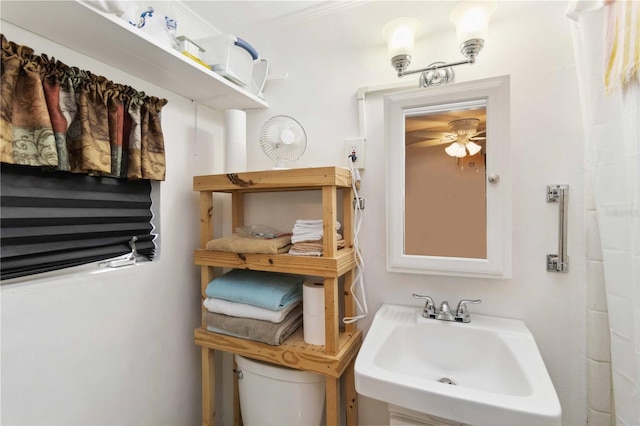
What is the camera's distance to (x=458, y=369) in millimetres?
1051

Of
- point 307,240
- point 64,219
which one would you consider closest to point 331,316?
point 307,240

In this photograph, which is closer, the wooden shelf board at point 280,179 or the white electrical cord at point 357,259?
the wooden shelf board at point 280,179

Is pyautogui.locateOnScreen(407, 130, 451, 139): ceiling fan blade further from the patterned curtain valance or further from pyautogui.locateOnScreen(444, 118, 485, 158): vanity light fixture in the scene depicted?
the patterned curtain valance

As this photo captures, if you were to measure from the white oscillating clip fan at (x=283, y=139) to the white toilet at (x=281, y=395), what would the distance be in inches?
34.4

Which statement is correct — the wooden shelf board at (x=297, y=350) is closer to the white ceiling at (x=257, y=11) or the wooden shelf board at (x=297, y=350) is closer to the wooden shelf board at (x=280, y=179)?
the wooden shelf board at (x=280, y=179)

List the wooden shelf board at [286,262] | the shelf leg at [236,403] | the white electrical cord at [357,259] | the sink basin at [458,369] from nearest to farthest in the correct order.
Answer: the sink basin at [458,369]
the wooden shelf board at [286,262]
the white electrical cord at [357,259]
the shelf leg at [236,403]

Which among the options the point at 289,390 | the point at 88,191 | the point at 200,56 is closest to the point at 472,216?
the point at 289,390

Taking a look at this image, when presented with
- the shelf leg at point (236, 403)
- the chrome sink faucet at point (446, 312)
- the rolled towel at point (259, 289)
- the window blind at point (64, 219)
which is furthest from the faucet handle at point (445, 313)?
the window blind at point (64, 219)

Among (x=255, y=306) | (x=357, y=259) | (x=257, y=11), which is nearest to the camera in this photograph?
(x=255, y=306)

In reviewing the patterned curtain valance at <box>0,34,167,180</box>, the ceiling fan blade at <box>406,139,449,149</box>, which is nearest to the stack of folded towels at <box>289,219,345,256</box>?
the ceiling fan blade at <box>406,139,449,149</box>

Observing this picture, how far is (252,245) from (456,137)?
2.93 ft

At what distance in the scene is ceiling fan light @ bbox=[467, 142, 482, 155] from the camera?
42.0 inches

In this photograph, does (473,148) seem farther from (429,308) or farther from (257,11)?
(257,11)

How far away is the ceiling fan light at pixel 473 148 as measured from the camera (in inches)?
42.0
